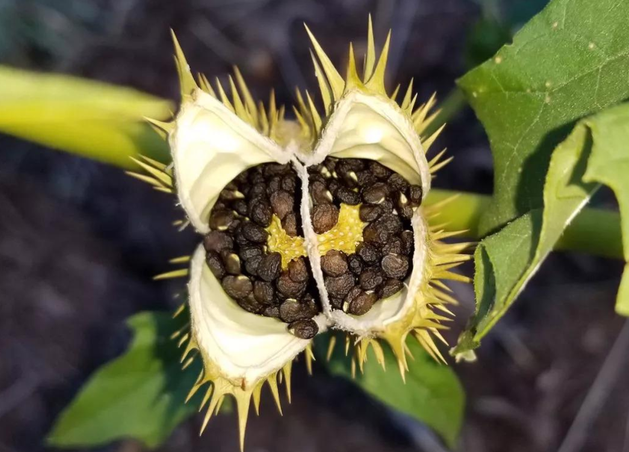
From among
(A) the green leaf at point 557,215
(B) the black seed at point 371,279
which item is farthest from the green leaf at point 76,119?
(A) the green leaf at point 557,215

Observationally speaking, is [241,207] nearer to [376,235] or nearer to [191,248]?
[376,235]

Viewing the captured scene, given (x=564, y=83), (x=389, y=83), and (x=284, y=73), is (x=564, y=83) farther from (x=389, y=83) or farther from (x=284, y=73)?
(x=284, y=73)

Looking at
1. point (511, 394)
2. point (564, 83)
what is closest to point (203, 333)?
point (564, 83)

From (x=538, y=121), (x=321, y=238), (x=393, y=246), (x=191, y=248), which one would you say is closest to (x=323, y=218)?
(x=321, y=238)

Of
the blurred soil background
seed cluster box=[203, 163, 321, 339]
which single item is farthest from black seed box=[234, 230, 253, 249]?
the blurred soil background

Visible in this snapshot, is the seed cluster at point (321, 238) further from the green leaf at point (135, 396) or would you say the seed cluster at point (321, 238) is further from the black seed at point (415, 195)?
the green leaf at point (135, 396)

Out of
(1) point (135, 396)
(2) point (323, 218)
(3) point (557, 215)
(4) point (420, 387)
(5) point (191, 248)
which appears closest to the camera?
(3) point (557, 215)

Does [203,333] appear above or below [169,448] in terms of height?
above
